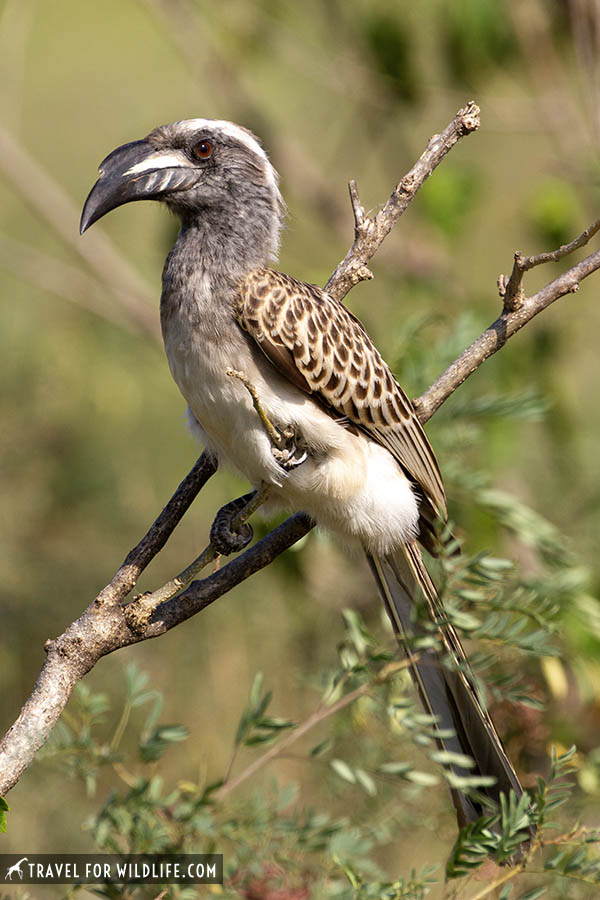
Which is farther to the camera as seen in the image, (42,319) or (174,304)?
(42,319)

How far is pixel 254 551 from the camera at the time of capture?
265 centimetres

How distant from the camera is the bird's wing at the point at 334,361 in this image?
300 cm


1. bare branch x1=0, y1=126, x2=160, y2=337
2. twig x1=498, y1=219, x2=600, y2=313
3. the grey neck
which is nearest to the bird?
the grey neck

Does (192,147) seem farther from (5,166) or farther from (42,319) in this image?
(42,319)

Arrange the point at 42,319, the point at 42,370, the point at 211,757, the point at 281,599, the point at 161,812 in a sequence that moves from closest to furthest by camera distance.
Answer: the point at 161,812, the point at 211,757, the point at 281,599, the point at 42,370, the point at 42,319

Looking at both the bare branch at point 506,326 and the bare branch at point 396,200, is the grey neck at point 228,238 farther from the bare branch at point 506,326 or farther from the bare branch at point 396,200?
the bare branch at point 506,326

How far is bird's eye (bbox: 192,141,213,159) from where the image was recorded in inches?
127

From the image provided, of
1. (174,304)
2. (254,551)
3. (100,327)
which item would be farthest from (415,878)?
(100,327)

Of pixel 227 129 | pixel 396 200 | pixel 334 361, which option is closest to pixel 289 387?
pixel 334 361

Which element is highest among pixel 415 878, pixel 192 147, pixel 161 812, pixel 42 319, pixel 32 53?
pixel 32 53

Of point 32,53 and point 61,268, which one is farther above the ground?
point 32,53

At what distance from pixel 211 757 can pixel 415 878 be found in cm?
230

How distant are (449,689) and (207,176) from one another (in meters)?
1.73

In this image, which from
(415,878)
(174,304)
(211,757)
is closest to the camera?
(415,878)
